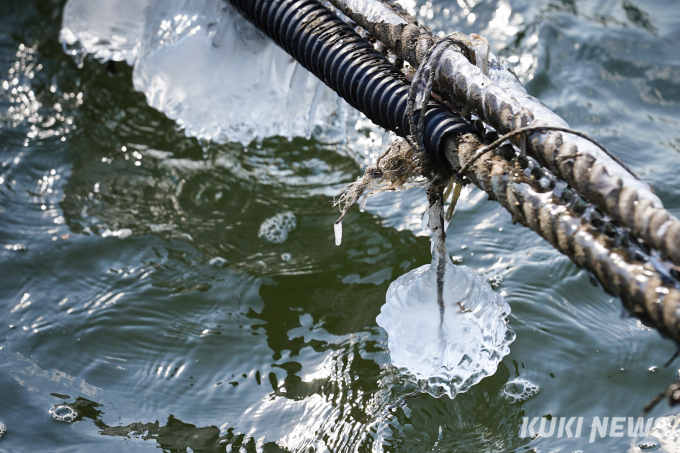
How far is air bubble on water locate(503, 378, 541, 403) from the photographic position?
83.8 inches

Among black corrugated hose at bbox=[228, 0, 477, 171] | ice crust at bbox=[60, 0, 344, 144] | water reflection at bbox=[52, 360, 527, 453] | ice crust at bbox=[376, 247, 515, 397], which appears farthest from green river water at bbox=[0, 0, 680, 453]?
black corrugated hose at bbox=[228, 0, 477, 171]

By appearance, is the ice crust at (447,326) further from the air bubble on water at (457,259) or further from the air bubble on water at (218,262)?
the air bubble on water at (218,262)

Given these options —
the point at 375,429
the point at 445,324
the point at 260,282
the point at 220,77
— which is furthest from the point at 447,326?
the point at 220,77

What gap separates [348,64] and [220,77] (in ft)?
4.07

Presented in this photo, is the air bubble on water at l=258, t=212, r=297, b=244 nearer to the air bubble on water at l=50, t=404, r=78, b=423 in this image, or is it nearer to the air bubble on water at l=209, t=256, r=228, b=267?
the air bubble on water at l=209, t=256, r=228, b=267

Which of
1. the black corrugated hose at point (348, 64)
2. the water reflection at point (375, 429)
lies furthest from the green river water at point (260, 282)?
the black corrugated hose at point (348, 64)

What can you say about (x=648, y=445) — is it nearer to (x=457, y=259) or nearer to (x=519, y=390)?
(x=519, y=390)

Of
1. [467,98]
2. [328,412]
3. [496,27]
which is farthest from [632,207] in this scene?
[496,27]

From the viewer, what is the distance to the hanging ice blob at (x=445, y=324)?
1.90 m

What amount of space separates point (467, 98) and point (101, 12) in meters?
2.40

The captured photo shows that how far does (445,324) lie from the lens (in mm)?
1899

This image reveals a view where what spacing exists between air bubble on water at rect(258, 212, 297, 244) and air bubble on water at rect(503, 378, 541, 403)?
4.41ft

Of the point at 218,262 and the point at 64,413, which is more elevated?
the point at 218,262

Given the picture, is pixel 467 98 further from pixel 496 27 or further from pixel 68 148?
pixel 496 27
